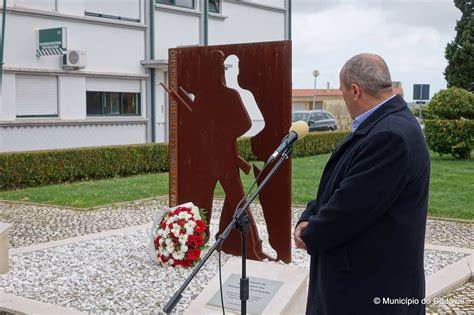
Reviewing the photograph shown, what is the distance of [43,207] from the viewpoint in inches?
448

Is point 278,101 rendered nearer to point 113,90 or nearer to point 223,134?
point 223,134

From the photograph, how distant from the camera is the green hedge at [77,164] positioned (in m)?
14.4

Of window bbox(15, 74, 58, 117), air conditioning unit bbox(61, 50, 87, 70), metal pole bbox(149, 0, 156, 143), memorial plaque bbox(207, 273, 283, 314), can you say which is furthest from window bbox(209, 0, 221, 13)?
memorial plaque bbox(207, 273, 283, 314)

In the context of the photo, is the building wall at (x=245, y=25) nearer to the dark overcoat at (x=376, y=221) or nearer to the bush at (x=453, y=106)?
the bush at (x=453, y=106)

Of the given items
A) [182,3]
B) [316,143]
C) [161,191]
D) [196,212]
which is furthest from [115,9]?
[196,212]

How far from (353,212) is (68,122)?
16.4 m

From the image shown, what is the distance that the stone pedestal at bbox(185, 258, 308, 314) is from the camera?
4.31m

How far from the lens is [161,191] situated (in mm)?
13305

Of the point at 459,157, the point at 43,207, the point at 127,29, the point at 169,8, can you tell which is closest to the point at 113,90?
the point at 127,29

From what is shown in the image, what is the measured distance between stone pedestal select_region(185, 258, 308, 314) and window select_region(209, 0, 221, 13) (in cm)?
1978

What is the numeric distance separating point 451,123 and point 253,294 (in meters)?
16.0

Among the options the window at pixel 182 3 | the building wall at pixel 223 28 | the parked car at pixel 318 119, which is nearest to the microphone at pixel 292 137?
the building wall at pixel 223 28

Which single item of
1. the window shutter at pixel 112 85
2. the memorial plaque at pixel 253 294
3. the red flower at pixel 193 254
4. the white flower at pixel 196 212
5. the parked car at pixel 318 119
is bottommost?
the red flower at pixel 193 254

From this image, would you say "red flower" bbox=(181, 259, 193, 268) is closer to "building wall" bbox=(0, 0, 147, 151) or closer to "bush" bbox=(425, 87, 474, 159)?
"building wall" bbox=(0, 0, 147, 151)
